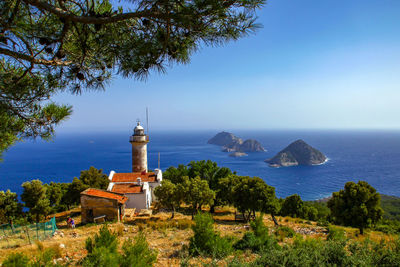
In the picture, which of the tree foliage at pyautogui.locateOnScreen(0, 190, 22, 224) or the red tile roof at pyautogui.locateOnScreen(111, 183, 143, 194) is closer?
the tree foliage at pyautogui.locateOnScreen(0, 190, 22, 224)

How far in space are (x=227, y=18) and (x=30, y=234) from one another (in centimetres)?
1559

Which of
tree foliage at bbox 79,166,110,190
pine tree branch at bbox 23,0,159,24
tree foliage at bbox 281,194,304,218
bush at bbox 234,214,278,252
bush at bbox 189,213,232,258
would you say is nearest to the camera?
pine tree branch at bbox 23,0,159,24

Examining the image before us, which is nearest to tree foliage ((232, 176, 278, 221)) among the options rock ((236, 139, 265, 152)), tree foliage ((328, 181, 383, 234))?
tree foliage ((328, 181, 383, 234))

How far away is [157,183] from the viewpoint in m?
27.2

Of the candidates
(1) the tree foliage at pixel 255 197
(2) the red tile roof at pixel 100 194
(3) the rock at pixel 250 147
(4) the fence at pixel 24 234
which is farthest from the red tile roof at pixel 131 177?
(3) the rock at pixel 250 147

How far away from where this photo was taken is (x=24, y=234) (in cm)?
1262

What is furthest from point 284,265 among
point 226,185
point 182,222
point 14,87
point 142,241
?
point 226,185

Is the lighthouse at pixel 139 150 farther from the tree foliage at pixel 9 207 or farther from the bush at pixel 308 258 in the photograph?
the bush at pixel 308 258

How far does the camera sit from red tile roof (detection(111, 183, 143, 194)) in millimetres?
23931

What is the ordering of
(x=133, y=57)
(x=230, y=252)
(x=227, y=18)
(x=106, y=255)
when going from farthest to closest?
(x=230, y=252), (x=106, y=255), (x=133, y=57), (x=227, y=18)

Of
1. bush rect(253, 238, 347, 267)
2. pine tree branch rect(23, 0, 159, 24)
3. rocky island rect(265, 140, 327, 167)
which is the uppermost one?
pine tree branch rect(23, 0, 159, 24)

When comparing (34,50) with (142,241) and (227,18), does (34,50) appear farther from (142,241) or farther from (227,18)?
(142,241)

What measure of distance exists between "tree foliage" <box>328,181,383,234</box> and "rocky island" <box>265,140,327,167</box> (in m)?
107

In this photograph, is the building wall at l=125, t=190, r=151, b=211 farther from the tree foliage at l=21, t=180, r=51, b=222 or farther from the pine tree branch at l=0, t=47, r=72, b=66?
the pine tree branch at l=0, t=47, r=72, b=66
